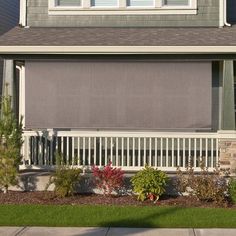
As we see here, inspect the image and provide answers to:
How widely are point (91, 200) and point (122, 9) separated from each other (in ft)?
17.7

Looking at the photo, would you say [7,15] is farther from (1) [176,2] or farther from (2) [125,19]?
(1) [176,2]

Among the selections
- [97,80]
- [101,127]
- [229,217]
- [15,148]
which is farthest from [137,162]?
[229,217]

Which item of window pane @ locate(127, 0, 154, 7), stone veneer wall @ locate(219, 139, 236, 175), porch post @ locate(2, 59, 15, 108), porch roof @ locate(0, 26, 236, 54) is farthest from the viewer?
window pane @ locate(127, 0, 154, 7)

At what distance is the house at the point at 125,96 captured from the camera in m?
12.2

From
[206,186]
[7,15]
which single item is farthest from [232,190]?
[7,15]

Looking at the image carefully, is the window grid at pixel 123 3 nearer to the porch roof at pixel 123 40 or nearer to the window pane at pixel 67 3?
the window pane at pixel 67 3

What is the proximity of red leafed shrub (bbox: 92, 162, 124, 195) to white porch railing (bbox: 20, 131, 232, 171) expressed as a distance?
1114mm

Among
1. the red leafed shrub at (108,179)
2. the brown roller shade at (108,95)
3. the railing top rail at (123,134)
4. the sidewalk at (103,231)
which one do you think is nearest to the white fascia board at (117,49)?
the brown roller shade at (108,95)

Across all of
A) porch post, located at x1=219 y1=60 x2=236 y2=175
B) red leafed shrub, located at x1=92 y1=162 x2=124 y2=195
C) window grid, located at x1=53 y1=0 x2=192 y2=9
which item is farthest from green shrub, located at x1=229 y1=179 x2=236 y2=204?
window grid, located at x1=53 y1=0 x2=192 y2=9

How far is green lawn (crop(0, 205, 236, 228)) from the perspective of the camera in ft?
29.5

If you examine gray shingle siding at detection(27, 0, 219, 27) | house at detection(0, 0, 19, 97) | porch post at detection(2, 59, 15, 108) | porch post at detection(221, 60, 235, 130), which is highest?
house at detection(0, 0, 19, 97)

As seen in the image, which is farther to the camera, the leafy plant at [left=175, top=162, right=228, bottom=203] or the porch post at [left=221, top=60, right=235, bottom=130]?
the porch post at [left=221, top=60, right=235, bottom=130]

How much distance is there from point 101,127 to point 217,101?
3084 mm

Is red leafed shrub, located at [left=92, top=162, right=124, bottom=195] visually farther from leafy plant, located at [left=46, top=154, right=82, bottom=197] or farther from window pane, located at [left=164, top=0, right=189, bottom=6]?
window pane, located at [left=164, top=0, right=189, bottom=6]
